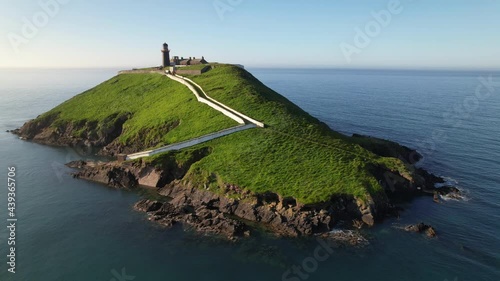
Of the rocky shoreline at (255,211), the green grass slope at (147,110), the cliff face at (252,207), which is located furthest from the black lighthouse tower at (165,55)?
the rocky shoreline at (255,211)

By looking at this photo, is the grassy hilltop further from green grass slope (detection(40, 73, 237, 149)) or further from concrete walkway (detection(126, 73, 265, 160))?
concrete walkway (detection(126, 73, 265, 160))

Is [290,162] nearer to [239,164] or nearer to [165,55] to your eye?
[239,164]

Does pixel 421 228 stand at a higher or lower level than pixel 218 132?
lower

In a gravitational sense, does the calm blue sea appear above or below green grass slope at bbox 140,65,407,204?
below

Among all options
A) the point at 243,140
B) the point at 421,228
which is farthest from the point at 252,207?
the point at 421,228

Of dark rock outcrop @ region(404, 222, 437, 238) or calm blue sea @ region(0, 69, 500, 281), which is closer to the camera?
calm blue sea @ region(0, 69, 500, 281)

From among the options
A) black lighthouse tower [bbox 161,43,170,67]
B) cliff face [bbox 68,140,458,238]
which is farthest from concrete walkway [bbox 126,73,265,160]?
black lighthouse tower [bbox 161,43,170,67]

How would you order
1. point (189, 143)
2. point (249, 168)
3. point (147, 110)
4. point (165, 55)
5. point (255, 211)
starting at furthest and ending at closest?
point (165, 55)
point (147, 110)
point (189, 143)
point (249, 168)
point (255, 211)
